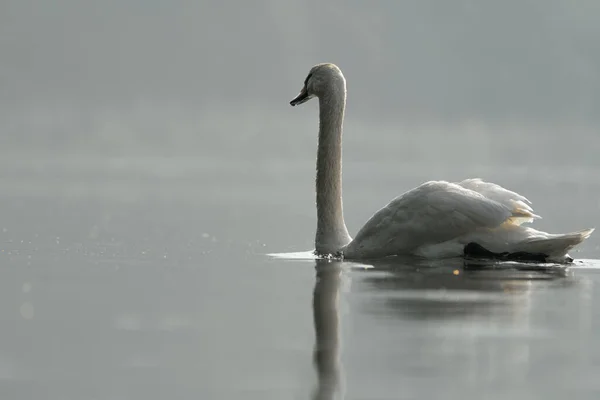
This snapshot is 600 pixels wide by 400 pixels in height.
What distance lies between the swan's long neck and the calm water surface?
78 cm

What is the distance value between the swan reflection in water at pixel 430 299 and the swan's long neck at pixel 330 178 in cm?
82

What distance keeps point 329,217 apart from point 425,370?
24.9 ft

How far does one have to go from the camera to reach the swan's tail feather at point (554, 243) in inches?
461

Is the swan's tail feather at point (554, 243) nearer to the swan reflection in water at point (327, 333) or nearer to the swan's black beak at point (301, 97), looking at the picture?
the swan reflection in water at point (327, 333)

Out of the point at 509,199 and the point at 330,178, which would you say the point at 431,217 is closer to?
the point at 509,199

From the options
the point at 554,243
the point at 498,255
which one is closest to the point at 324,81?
the point at 498,255

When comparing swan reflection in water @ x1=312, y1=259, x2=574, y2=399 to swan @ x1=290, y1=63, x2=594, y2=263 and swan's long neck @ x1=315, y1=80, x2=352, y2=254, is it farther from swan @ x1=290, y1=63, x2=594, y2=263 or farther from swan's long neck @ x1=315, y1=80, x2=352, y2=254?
swan's long neck @ x1=315, y1=80, x2=352, y2=254

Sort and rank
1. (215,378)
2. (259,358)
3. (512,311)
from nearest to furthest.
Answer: (215,378)
(259,358)
(512,311)

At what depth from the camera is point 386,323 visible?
7871 millimetres

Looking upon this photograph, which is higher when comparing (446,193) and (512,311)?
(446,193)

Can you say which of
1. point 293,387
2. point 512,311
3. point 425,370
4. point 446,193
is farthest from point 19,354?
point 446,193

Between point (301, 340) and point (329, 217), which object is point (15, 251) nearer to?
point (329, 217)

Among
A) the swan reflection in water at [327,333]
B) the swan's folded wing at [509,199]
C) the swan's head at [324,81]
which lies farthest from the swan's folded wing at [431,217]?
the swan's head at [324,81]

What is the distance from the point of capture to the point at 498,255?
1209 cm
